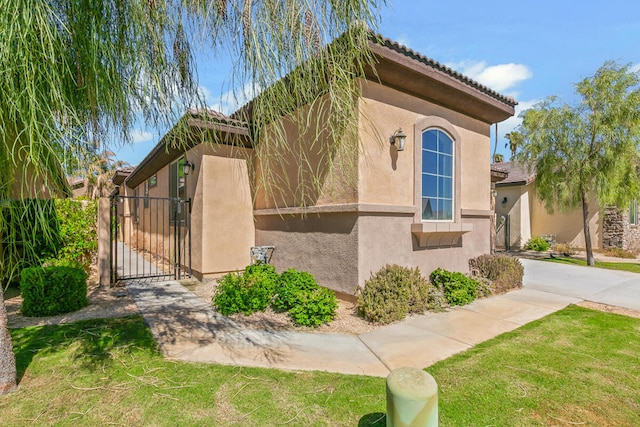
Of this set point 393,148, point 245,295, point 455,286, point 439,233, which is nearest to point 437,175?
point 439,233

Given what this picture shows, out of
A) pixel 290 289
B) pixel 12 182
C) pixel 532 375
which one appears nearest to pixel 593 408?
pixel 532 375

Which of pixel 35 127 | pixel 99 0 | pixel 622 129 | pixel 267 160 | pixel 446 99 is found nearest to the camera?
pixel 35 127

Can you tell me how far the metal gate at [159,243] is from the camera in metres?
8.86

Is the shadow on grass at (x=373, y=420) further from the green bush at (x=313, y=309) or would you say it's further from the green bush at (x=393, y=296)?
the green bush at (x=393, y=296)

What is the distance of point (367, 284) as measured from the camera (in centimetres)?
612

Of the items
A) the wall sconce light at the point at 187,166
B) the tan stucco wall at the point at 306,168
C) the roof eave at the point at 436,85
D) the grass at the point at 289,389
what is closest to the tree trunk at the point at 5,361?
the grass at the point at 289,389

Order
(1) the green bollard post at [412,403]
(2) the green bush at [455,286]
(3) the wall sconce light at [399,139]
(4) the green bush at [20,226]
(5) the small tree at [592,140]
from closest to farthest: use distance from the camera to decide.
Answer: (1) the green bollard post at [412,403]
(4) the green bush at [20,226]
(3) the wall sconce light at [399,139]
(2) the green bush at [455,286]
(5) the small tree at [592,140]

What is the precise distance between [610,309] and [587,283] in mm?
2900

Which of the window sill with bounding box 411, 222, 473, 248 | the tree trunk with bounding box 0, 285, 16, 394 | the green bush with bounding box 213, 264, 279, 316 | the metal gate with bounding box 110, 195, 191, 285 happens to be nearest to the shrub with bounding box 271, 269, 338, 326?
the green bush with bounding box 213, 264, 279, 316

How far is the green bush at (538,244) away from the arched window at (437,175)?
40.0 feet

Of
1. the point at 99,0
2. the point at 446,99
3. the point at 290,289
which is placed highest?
the point at 446,99

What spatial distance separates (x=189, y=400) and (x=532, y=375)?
149 inches

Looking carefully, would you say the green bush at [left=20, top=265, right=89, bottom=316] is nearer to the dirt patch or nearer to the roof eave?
the roof eave

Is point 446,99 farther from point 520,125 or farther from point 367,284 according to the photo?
point 520,125
